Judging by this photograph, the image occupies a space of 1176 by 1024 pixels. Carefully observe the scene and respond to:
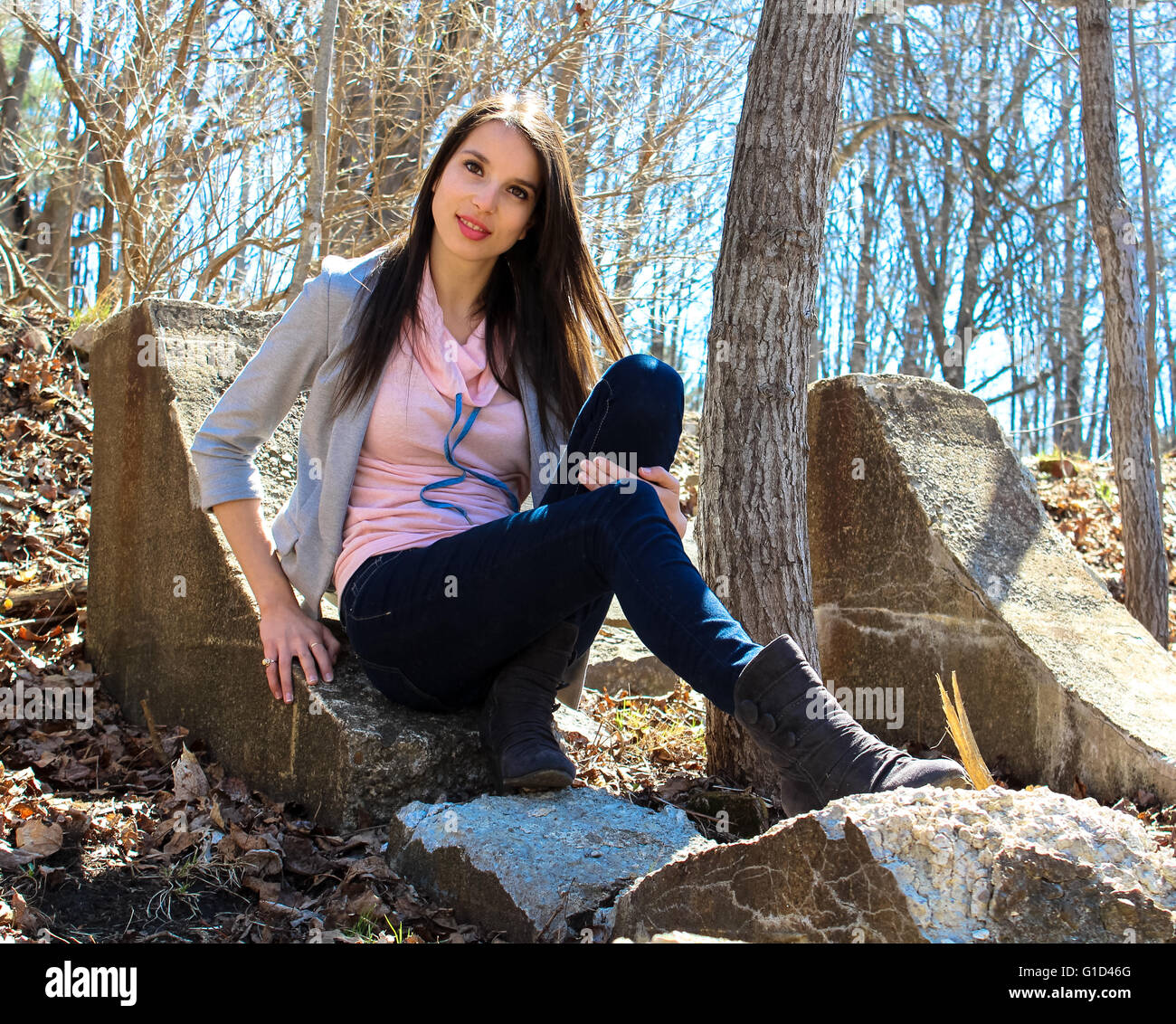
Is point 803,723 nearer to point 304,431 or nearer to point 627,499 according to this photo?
point 627,499

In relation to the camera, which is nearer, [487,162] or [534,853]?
[534,853]

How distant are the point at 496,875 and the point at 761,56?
2.24 metres

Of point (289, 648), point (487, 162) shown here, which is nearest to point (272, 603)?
point (289, 648)

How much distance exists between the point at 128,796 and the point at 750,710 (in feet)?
5.59

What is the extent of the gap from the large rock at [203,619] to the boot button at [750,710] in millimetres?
893

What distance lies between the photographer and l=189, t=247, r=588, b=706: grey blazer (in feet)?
8.20

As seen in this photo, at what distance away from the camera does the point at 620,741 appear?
331 cm

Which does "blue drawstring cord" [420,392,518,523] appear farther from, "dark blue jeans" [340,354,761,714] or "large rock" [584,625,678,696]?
"large rock" [584,625,678,696]

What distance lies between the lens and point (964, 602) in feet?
11.7

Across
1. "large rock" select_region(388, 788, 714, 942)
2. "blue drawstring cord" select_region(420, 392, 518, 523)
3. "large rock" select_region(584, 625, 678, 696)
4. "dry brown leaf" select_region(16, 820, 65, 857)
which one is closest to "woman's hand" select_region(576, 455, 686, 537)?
"blue drawstring cord" select_region(420, 392, 518, 523)

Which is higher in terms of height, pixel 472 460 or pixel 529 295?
pixel 529 295

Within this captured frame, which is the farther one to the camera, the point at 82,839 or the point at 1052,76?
the point at 1052,76

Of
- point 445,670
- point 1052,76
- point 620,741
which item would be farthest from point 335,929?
point 1052,76

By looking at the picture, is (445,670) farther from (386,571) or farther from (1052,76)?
(1052,76)
